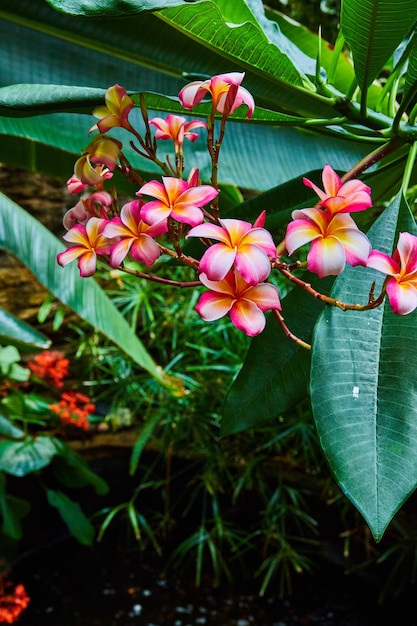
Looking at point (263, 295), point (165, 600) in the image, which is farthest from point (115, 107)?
point (165, 600)

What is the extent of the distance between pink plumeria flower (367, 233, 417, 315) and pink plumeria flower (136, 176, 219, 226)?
8 cm

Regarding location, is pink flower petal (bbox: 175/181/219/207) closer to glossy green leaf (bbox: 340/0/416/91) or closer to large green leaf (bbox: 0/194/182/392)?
glossy green leaf (bbox: 340/0/416/91)

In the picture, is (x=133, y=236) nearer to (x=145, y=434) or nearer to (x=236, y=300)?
(x=236, y=300)

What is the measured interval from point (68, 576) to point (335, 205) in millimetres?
2039

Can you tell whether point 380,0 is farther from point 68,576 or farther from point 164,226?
point 68,576

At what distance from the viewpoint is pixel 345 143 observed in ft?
1.96

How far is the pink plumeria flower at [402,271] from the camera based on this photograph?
25 cm

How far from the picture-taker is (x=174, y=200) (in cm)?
28

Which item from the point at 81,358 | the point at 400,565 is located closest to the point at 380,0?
the point at 400,565

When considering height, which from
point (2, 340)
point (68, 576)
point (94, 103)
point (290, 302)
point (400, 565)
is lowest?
point (68, 576)

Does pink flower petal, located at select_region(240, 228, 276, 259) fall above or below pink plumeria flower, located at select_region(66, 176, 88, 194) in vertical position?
above

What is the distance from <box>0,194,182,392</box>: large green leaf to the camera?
2.33ft

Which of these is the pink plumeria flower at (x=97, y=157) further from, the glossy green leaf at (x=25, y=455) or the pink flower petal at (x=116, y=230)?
the glossy green leaf at (x=25, y=455)

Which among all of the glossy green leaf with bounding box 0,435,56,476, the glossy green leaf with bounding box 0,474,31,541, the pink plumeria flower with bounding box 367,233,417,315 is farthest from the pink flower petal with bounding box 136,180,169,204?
the glossy green leaf with bounding box 0,474,31,541
